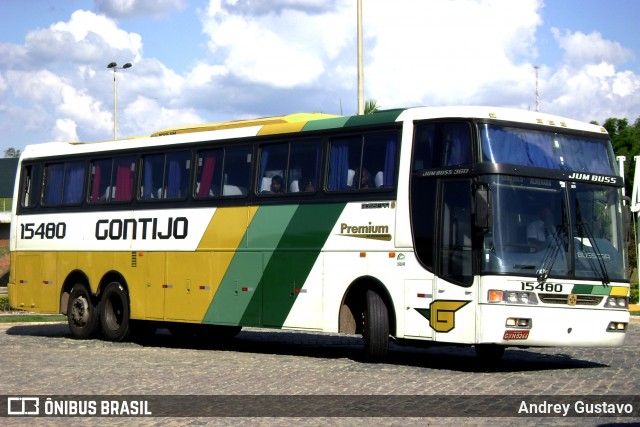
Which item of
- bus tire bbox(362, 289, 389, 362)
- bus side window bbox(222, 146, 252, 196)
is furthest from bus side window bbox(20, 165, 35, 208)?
bus tire bbox(362, 289, 389, 362)

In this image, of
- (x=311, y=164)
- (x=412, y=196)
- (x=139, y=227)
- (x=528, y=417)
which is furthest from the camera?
(x=139, y=227)

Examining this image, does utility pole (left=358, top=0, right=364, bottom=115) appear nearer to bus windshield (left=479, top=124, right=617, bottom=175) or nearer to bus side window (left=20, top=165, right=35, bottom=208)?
bus side window (left=20, top=165, right=35, bottom=208)

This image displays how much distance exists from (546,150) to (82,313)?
1073 cm

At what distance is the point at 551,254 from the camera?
16.6 m

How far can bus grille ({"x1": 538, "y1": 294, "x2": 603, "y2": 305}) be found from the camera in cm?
1638

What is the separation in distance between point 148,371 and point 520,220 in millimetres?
5492

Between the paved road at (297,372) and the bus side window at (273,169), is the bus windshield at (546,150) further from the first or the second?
the bus side window at (273,169)

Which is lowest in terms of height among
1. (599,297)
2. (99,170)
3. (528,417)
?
(528,417)

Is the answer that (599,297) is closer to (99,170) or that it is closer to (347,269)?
(347,269)

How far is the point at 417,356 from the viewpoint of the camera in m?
19.6

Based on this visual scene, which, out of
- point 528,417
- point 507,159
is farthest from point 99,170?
point 528,417

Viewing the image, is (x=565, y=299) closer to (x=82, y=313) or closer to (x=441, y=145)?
(x=441, y=145)

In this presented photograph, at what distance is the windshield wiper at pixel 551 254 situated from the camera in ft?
53.8

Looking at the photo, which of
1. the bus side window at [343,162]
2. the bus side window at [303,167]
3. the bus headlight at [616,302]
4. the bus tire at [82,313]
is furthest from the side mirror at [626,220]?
the bus tire at [82,313]
